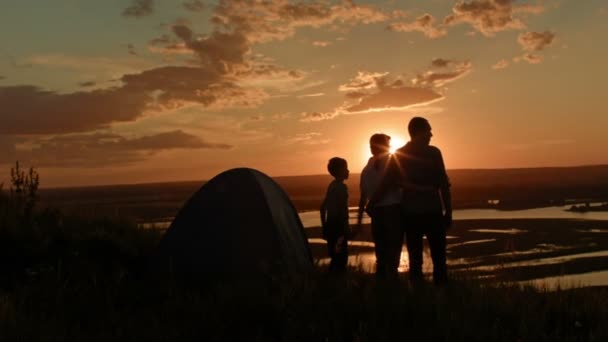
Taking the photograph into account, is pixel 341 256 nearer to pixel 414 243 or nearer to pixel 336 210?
pixel 336 210

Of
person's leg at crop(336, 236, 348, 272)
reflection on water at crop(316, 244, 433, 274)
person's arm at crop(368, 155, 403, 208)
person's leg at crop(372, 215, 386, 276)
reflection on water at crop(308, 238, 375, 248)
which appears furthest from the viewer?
reflection on water at crop(308, 238, 375, 248)

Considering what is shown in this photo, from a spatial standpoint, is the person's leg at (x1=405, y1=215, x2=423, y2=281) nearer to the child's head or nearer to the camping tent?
the child's head

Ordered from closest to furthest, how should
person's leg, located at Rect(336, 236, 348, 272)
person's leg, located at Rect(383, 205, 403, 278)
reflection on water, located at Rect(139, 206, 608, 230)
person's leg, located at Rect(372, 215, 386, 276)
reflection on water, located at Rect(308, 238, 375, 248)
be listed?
person's leg, located at Rect(383, 205, 403, 278) → person's leg, located at Rect(372, 215, 386, 276) → person's leg, located at Rect(336, 236, 348, 272) → reflection on water, located at Rect(308, 238, 375, 248) → reflection on water, located at Rect(139, 206, 608, 230)

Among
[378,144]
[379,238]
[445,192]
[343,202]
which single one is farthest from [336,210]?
[445,192]

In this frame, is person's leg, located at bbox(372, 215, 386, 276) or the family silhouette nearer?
the family silhouette

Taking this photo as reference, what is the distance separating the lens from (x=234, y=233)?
30.8ft

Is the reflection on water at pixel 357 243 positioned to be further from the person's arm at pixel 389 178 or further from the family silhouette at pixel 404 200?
the person's arm at pixel 389 178

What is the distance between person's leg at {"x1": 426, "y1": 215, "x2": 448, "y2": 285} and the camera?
777cm

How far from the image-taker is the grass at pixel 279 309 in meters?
6.50

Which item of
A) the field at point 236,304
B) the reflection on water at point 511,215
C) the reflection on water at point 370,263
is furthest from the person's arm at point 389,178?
the reflection on water at point 511,215

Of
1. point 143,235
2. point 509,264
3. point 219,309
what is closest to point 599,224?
point 509,264

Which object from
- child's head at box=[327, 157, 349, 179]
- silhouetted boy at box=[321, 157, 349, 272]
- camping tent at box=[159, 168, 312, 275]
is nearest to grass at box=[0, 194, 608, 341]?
camping tent at box=[159, 168, 312, 275]

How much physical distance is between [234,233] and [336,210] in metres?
1.59

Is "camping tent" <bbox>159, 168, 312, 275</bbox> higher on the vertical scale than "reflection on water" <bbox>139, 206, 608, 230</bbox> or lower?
higher
